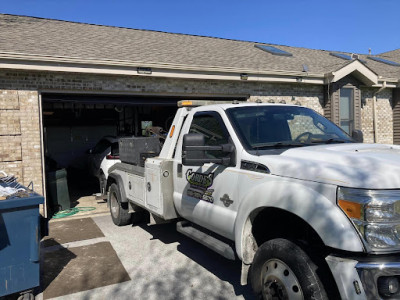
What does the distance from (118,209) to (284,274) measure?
14.9 ft

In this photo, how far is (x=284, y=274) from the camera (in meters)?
2.78

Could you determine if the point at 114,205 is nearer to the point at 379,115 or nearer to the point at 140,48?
the point at 140,48

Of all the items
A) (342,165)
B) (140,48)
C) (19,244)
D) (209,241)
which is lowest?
(209,241)

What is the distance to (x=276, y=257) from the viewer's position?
285cm

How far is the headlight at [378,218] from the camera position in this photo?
2.34 metres

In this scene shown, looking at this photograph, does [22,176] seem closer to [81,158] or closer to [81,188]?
[81,188]

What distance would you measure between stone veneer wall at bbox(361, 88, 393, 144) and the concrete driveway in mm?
8844

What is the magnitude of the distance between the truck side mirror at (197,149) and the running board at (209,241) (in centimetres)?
90

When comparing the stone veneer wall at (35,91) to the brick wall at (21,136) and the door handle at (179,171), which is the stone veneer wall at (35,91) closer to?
the brick wall at (21,136)

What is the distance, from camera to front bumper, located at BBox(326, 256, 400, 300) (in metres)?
2.29

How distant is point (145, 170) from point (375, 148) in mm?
3128

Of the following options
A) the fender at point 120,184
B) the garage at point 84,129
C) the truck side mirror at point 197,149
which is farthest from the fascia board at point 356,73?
the truck side mirror at point 197,149

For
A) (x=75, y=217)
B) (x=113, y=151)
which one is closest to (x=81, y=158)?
(x=113, y=151)

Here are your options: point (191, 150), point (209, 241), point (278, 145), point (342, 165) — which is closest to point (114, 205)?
point (209, 241)
